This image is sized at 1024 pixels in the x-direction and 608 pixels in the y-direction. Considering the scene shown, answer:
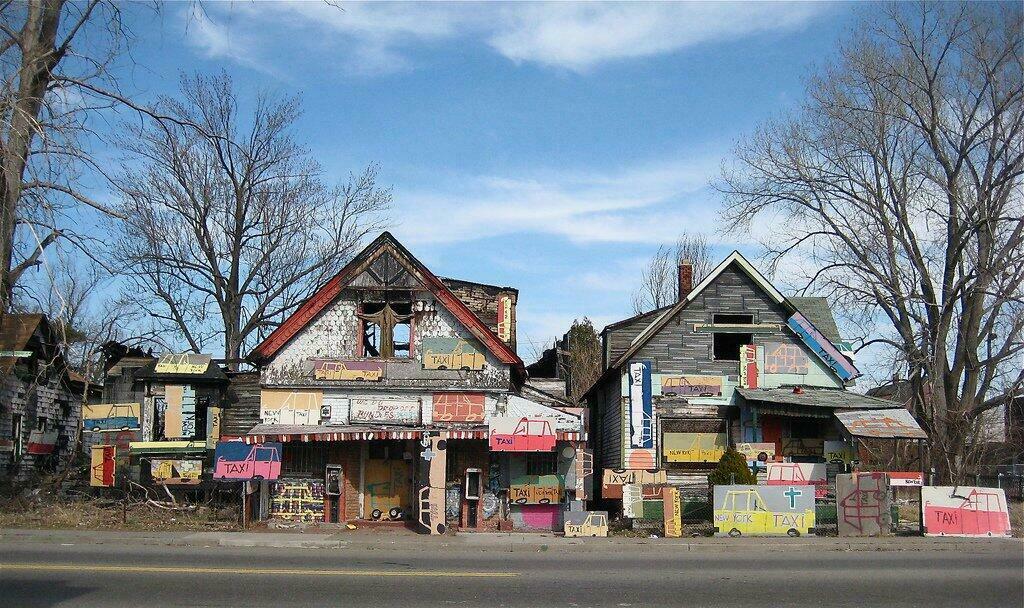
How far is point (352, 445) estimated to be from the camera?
980 inches

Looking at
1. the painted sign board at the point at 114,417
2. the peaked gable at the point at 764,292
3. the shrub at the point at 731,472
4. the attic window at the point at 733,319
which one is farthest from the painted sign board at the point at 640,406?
the painted sign board at the point at 114,417

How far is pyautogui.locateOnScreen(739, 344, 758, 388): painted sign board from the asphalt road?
33.1 feet

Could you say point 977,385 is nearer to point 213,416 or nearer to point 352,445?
point 352,445

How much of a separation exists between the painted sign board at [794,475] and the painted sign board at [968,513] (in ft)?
9.39

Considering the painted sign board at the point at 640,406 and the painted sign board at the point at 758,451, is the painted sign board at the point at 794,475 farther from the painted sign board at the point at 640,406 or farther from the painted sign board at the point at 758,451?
the painted sign board at the point at 640,406

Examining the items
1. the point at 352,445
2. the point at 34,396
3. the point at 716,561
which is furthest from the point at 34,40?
the point at 34,396

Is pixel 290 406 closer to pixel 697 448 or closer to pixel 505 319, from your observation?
pixel 505 319

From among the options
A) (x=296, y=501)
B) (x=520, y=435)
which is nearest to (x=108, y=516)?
(x=296, y=501)

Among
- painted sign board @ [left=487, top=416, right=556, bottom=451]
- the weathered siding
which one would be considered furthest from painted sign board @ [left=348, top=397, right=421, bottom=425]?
painted sign board @ [left=487, top=416, right=556, bottom=451]

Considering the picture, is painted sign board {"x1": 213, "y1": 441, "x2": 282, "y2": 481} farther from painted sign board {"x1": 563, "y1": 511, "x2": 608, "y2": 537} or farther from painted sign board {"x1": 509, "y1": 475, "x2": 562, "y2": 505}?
painted sign board {"x1": 563, "y1": 511, "x2": 608, "y2": 537}

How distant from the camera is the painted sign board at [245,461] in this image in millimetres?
22656

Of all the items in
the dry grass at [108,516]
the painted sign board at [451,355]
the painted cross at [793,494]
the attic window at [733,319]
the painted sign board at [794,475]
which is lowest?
the dry grass at [108,516]

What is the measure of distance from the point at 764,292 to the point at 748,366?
7.48 feet

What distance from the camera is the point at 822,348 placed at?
27.2 metres
